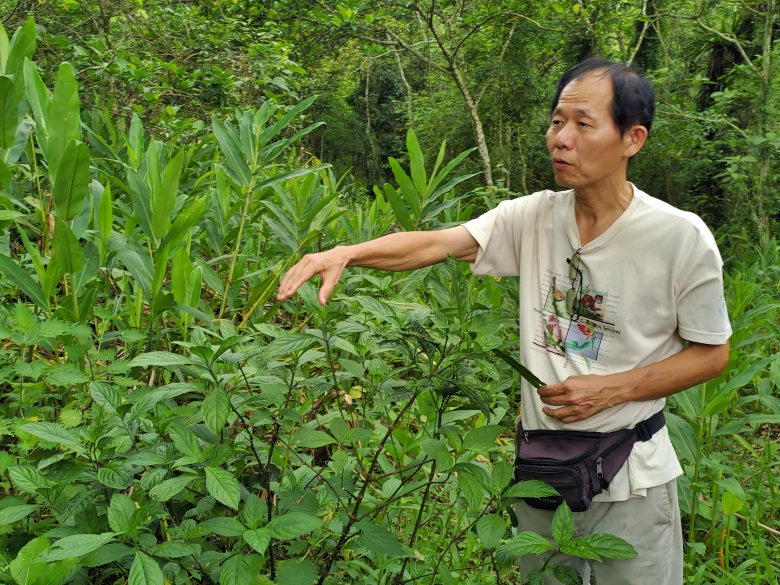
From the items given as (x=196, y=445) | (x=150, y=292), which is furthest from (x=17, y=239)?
(x=196, y=445)

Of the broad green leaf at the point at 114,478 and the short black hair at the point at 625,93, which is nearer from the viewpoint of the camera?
the broad green leaf at the point at 114,478

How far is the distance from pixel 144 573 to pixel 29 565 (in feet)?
0.71

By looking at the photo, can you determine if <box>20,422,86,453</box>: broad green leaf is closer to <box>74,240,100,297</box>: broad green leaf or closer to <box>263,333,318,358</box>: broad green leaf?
<box>263,333,318,358</box>: broad green leaf

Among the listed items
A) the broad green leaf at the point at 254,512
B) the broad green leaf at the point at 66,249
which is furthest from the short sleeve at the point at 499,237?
the broad green leaf at the point at 66,249

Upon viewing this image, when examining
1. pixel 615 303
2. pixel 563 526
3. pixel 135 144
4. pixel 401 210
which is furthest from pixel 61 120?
pixel 563 526

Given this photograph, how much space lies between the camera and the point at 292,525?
47.8 inches

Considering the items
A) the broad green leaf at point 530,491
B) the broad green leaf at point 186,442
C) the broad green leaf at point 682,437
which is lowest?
the broad green leaf at point 682,437

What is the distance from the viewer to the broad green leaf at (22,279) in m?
1.89

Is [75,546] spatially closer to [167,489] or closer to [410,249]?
[167,489]

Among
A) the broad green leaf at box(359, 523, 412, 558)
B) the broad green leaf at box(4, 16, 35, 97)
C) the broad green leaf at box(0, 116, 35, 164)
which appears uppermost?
the broad green leaf at box(4, 16, 35, 97)

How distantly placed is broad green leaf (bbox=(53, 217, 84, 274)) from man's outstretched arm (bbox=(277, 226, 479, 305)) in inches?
31.8

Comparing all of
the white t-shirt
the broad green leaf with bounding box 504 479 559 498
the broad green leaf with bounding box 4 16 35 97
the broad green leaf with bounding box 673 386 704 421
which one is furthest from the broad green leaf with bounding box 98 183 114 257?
the broad green leaf with bounding box 673 386 704 421

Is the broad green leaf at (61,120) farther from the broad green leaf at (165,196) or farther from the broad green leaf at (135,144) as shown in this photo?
the broad green leaf at (135,144)

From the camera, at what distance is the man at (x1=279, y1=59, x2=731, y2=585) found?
152 cm
